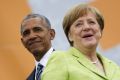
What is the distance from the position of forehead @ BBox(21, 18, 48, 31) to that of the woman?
0.42m

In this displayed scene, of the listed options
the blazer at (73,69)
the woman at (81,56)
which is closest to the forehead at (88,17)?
the woman at (81,56)

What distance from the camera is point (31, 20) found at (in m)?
1.96

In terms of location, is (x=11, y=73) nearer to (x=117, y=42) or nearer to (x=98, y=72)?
(x=117, y=42)

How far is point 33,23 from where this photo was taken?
6.40ft

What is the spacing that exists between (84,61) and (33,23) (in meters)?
0.58

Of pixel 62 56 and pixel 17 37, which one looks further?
pixel 17 37

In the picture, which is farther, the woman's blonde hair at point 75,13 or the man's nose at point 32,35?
the man's nose at point 32,35

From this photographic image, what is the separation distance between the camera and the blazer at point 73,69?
4.44 ft

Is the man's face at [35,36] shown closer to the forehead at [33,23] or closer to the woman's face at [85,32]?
the forehead at [33,23]

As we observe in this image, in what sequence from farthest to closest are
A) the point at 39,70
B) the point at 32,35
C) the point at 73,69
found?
the point at 32,35
the point at 39,70
the point at 73,69

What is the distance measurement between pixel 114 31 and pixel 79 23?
1.11 metres

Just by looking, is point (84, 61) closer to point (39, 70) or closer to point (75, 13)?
point (75, 13)

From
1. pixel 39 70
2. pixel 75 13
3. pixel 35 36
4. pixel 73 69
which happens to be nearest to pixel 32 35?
pixel 35 36

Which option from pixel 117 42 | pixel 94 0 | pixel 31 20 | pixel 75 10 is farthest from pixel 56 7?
pixel 75 10
